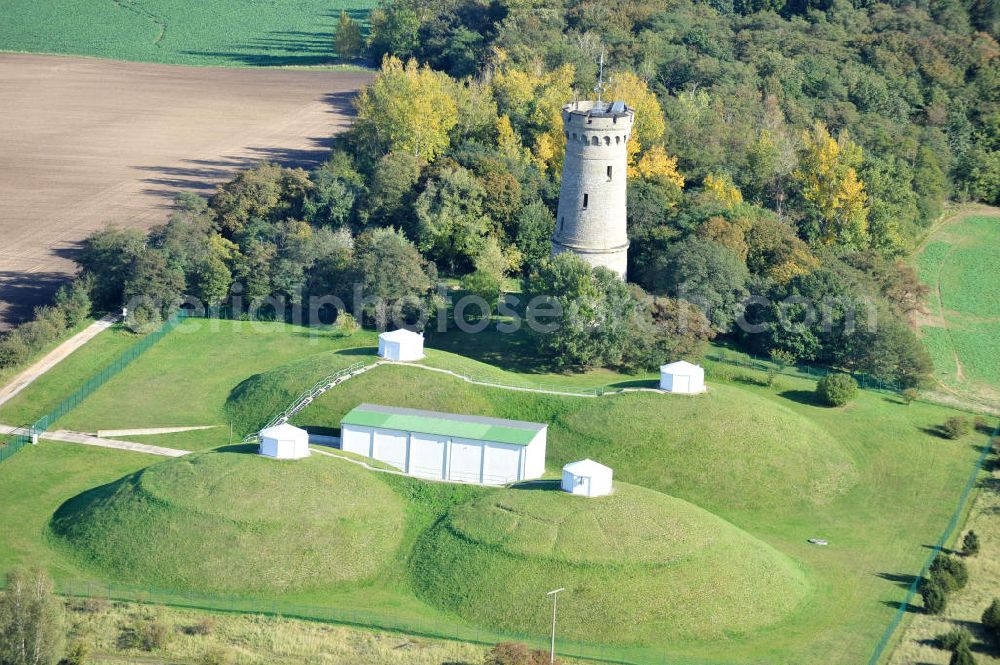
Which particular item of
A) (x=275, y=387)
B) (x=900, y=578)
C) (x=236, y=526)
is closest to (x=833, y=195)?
(x=900, y=578)

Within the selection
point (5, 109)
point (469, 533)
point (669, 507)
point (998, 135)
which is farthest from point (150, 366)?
point (998, 135)

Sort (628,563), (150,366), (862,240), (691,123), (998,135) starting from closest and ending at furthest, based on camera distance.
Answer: (628,563) → (150,366) → (862,240) → (691,123) → (998,135)

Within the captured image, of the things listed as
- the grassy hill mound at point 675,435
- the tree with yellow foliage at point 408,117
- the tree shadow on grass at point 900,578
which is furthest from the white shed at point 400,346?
the tree with yellow foliage at point 408,117

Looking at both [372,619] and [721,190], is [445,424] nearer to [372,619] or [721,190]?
[372,619]

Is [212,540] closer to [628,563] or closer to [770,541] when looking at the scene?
[628,563]

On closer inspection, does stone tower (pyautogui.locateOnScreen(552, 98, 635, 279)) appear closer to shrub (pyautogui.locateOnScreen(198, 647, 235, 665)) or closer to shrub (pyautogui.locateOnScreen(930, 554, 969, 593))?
shrub (pyautogui.locateOnScreen(930, 554, 969, 593))

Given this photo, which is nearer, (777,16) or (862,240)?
(862,240)

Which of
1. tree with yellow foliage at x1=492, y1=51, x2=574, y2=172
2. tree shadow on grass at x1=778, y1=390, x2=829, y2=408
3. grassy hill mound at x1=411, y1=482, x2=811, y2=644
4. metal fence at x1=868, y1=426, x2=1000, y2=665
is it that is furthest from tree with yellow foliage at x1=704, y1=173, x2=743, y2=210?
grassy hill mound at x1=411, y1=482, x2=811, y2=644
